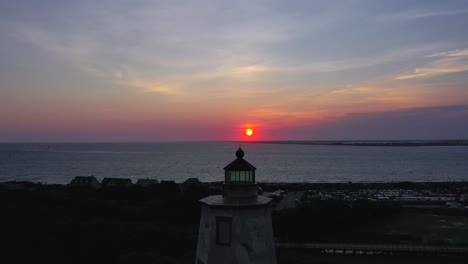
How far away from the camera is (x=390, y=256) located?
20.2 m

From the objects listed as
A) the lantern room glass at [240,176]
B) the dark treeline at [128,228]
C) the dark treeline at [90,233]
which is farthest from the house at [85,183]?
the lantern room glass at [240,176]

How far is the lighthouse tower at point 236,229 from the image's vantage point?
20.8ft

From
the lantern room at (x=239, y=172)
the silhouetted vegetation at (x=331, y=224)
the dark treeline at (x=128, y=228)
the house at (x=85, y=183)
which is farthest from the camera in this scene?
the house at (x=85, y=183)

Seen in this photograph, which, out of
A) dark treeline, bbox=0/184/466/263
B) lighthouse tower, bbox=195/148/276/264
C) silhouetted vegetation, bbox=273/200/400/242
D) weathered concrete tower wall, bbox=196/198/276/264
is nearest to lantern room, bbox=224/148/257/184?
lighthouse tower, bbox=195/148/276/264

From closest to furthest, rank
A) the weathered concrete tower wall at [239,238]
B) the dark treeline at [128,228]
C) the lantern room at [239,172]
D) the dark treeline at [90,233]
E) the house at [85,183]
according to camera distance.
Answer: the weathered concrete tower wall at [239,238]
the lantern room at [239,172]
the dark treeline at [90,233]
the dark treeline at [128,228]
the house at [85,183]

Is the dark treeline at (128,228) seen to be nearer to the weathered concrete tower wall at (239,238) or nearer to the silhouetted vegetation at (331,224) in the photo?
the silhouetted vegetation at (331,224)

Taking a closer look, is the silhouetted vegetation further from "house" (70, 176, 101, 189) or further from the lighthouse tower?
"house" (70, 176, 101, 189)

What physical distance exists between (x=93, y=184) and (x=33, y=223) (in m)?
25.0

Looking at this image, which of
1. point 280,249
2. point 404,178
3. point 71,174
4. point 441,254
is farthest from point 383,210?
point 71,174

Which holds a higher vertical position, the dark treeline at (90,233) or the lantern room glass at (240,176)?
the lantern room glass at (240,176)

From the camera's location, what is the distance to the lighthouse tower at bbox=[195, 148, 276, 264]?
6336 mm

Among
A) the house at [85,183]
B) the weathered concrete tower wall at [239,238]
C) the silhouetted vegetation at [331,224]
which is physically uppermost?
the weathered concrete tower wall at [239,238]

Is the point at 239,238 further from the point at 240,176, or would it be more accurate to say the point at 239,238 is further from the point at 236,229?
the point at 240,176

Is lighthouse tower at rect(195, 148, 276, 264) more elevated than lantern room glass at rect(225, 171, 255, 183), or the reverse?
lantern room glass at rect(225, 171, 255, 183)
